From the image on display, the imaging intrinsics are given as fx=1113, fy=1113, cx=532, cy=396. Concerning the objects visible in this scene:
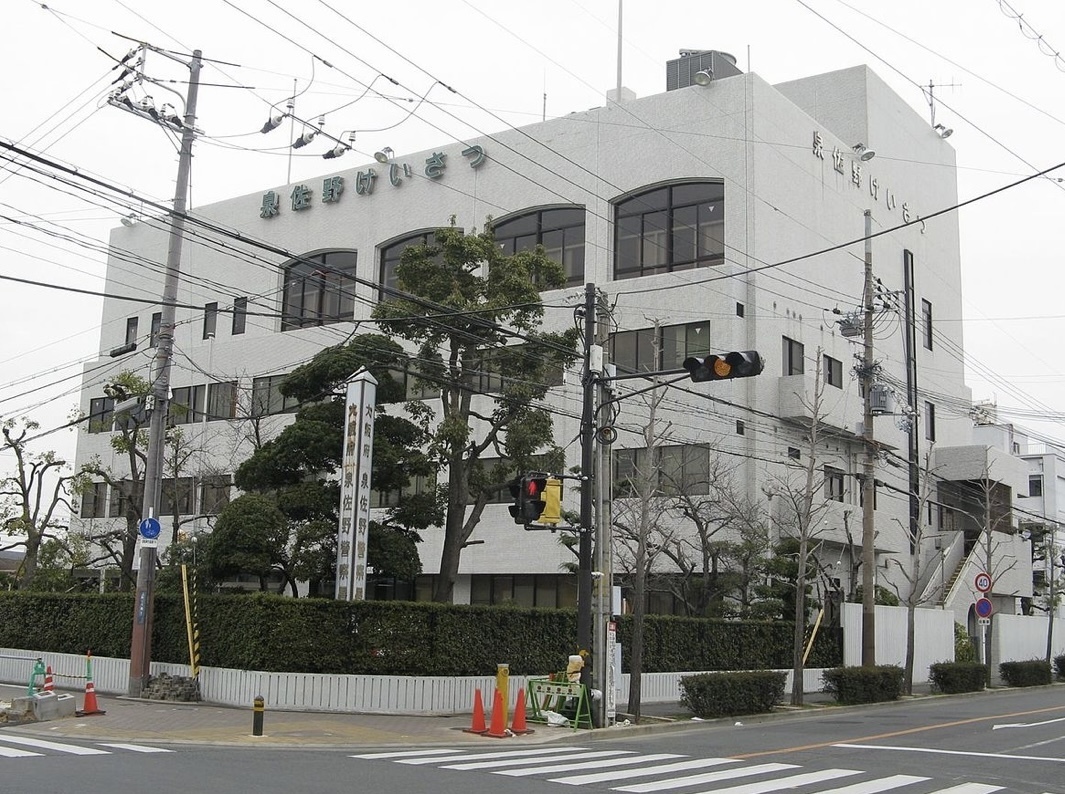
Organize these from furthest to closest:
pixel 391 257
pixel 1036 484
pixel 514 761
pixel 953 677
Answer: pixel 1036 484, pixel 391 257, pixel 953 677, pixel 514 761

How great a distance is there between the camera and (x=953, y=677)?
1256 inches

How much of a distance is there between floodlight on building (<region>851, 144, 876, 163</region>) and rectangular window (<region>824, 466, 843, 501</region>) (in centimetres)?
1245

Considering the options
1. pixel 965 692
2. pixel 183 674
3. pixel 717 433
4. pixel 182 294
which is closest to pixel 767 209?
pixel 717 433

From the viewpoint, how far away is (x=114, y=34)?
19.8 meters

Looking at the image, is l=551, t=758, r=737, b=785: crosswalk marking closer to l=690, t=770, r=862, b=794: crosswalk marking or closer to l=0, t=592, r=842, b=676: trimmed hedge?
l=690, t=770, r=862, b=794: crosswalk marking

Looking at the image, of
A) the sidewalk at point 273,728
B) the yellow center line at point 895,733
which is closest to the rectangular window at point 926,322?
the yellow center line at point 895,733

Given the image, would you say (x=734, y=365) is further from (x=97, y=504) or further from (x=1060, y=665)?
(x=97, y=504)

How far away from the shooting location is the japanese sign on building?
135ft

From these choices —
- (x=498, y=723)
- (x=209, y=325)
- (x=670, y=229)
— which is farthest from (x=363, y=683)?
(x=209, y=325)

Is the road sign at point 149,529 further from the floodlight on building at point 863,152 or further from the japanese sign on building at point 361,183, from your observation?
the floodlight on building at point 863,152

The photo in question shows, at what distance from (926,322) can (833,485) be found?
12667 millimetres

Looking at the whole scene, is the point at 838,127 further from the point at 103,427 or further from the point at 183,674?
the point at 183,674

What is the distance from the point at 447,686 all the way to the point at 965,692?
17.8m

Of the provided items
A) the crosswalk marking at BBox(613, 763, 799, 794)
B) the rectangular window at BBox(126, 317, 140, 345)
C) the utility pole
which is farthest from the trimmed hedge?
the rectangular window at BBox(126, 317, 140, 345)
